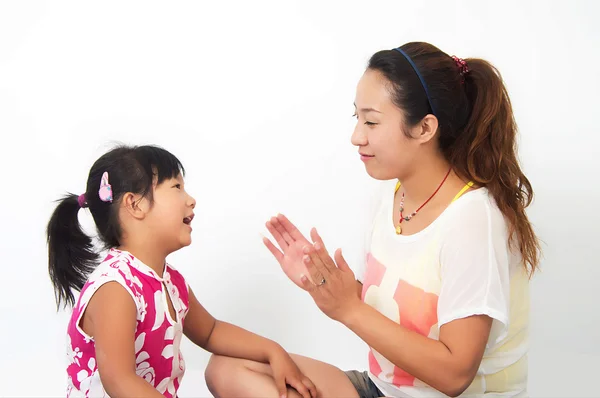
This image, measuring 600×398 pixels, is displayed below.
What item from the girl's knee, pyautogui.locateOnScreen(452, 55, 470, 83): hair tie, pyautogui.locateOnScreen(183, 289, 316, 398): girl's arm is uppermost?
pyautogui.locateOnScreen(452, 55, 470, 83): hair tie

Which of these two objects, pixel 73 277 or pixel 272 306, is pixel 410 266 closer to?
pixel 73 277

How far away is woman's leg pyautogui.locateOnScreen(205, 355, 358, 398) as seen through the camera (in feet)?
6.52

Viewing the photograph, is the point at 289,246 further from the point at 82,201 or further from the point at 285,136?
the point at 285,136

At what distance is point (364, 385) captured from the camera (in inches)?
81.9

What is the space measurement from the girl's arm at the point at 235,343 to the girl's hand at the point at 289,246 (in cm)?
28

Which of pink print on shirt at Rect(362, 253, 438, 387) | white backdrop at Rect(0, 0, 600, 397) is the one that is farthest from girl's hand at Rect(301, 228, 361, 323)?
white backdrop at Rect(0, 0, 600, 397)

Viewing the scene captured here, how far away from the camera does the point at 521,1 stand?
2.81 meters

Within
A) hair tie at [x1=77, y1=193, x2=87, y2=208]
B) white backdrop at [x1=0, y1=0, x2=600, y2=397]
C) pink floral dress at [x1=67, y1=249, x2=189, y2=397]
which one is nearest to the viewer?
pink floral dress at [x1=67, y1=249, x2=189, y2=397]

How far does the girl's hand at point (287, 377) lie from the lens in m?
1.98

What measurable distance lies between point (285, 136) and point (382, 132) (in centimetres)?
104

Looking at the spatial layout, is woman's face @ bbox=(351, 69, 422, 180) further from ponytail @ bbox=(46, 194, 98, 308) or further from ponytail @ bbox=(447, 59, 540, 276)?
ponytail @ bbox=(46, 194, 98, 308)

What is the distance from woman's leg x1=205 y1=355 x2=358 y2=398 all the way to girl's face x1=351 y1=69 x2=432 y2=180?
56 centimetres

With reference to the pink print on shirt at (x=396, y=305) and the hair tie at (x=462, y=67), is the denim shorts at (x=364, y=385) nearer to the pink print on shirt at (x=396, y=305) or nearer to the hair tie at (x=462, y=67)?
the pink print on shirt at (x=396, y=305)

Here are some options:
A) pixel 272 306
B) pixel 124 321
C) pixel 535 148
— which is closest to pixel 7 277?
pixel 272 306
